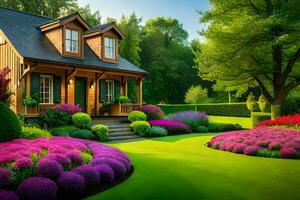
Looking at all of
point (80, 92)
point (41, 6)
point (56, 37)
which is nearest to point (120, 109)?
point (80, 92)

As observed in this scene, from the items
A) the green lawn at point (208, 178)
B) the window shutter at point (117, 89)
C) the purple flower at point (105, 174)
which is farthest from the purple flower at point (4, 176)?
the window shutter at point (117, 89)

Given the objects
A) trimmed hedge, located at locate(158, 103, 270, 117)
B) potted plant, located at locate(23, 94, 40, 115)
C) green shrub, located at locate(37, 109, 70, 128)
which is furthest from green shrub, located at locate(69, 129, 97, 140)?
trimmed hedge, located at locate(158, 103, 270, 117)

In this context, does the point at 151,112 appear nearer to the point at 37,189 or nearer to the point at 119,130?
the point at 119,130

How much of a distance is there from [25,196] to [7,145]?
2.71 m

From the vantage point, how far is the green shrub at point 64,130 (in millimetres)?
14677

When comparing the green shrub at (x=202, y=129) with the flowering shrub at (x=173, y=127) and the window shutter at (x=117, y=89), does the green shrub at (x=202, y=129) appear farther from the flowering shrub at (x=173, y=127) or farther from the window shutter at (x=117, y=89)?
the window shutter at (x=117, y=89)

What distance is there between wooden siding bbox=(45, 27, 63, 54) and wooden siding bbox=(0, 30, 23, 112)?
9.46ft

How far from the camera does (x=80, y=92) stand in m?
20.7

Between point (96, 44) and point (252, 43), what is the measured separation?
1070 centimetres

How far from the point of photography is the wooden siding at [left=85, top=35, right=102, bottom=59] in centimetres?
2191

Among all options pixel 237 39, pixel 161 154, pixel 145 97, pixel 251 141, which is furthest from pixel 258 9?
pixel 145 97

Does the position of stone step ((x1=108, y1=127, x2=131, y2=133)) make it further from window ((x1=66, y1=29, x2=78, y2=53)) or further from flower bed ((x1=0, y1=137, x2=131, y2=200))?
flower bed ((x1=0, y1=137, x2=131, y2=200))

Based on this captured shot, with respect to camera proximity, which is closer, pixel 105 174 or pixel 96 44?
pixel 105 174

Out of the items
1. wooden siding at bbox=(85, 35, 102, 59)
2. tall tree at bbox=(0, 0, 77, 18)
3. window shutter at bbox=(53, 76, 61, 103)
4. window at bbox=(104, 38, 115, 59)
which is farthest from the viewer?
tall tree at bbox=(0, 0, 77, 18)
